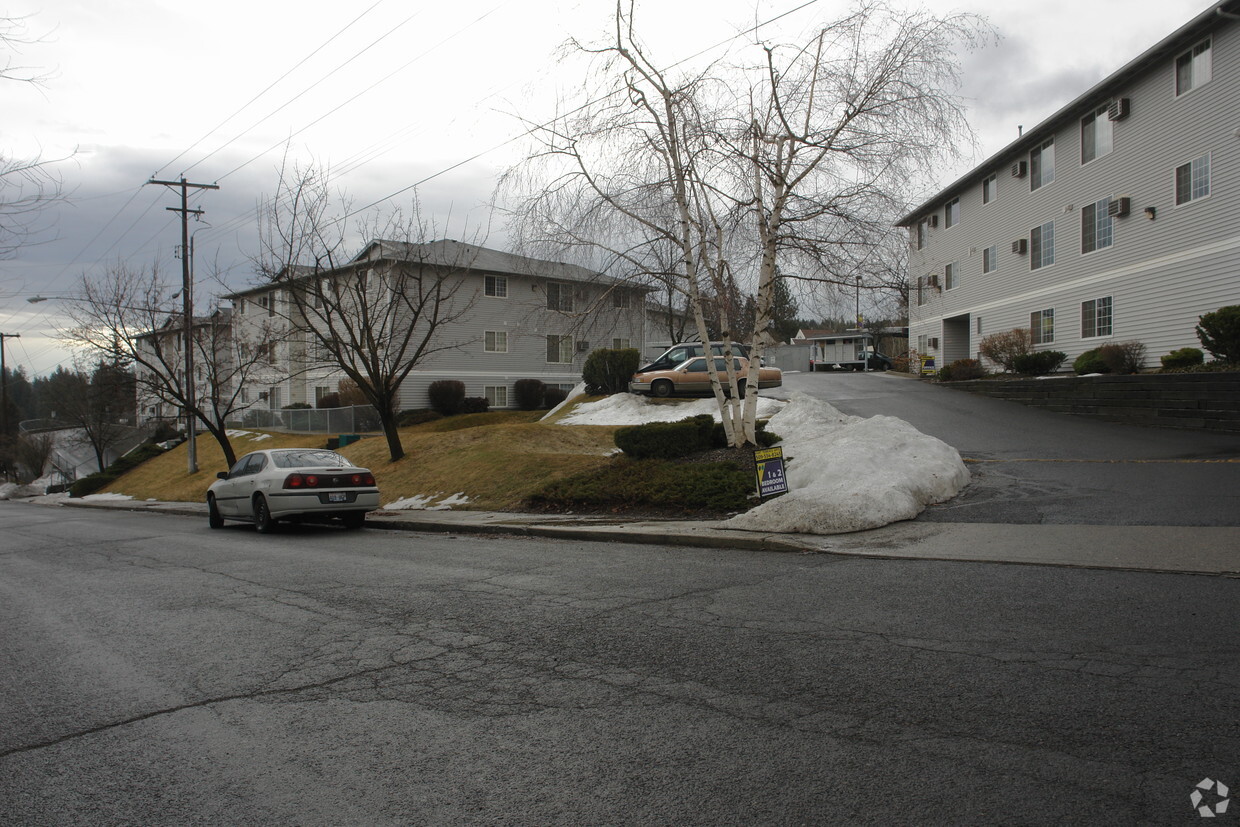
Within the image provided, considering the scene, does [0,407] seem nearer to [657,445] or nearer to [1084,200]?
[657,445]

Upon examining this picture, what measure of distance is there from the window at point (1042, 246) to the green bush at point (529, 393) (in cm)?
2436

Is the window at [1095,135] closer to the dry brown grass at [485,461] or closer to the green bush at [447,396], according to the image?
the dry brown grass at [485,461]

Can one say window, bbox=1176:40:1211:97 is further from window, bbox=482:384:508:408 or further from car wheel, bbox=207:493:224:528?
window, bbox=482:384:508:408

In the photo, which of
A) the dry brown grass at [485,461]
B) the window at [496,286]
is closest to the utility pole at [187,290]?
the dry brown grass at [485,461]

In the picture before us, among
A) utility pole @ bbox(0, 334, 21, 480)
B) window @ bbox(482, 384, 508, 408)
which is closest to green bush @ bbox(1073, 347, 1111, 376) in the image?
window @ bbox(482, 384, 508, 408)

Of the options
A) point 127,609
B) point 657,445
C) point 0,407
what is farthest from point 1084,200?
point 0,407

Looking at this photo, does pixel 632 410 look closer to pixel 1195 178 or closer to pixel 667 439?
pixel 667 439

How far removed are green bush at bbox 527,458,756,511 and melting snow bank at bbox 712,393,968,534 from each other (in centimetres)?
94

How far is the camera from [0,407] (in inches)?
2606

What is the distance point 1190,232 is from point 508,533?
68.5 ft

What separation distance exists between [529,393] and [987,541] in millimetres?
35846

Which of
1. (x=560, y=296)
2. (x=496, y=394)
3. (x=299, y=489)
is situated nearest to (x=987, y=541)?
(x=560, y=296)

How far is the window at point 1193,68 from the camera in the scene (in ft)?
69.6
